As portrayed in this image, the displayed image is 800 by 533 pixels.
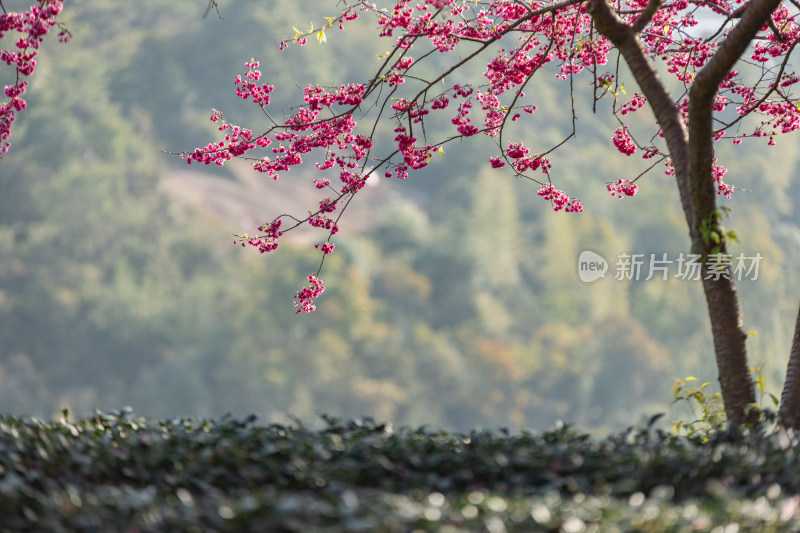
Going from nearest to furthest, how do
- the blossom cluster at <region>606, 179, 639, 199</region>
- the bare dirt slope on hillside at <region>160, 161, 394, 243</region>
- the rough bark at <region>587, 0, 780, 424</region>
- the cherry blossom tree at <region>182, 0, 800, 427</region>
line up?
1. the rough bark at <region>587, 0, 780, 424</region>
2. the cherry blossom tree at <region>182, 0, 800, 427</region>
3. the blossom cluster at <region>606, 179, 639, 199</region>
4. the bare dirt slope on hillside at <region>160, 161, 394, 243</region>

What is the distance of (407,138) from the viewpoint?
12.8 feet

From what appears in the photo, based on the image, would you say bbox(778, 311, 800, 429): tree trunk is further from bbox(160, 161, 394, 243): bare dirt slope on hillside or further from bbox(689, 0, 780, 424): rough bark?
bbox(160, 161, 394, 243): bare dirt slope on hillside

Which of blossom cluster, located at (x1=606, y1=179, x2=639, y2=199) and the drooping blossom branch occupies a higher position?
the drooping blossom branch

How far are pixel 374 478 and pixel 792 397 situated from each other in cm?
186

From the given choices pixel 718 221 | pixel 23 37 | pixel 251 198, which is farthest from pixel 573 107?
pixel 251 198

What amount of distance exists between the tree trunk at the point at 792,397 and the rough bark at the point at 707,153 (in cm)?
16

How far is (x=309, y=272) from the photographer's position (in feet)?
144

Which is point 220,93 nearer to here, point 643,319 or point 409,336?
point 409,336

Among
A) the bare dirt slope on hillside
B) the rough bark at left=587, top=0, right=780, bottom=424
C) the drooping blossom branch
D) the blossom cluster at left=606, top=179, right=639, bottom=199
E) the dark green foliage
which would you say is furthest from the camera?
the bare dirt slope on hillside

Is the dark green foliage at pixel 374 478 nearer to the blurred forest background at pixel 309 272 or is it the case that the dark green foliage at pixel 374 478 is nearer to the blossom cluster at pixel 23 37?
the blossom cluster at pixel 23 37

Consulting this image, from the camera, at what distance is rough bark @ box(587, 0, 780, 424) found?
305 centimetres

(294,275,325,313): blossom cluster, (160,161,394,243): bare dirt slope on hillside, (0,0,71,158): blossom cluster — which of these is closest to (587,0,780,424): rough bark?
(294,275,325,313): blossom cluster

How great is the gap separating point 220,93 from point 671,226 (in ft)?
97.2

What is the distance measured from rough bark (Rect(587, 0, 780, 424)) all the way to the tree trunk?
163 millimetres
